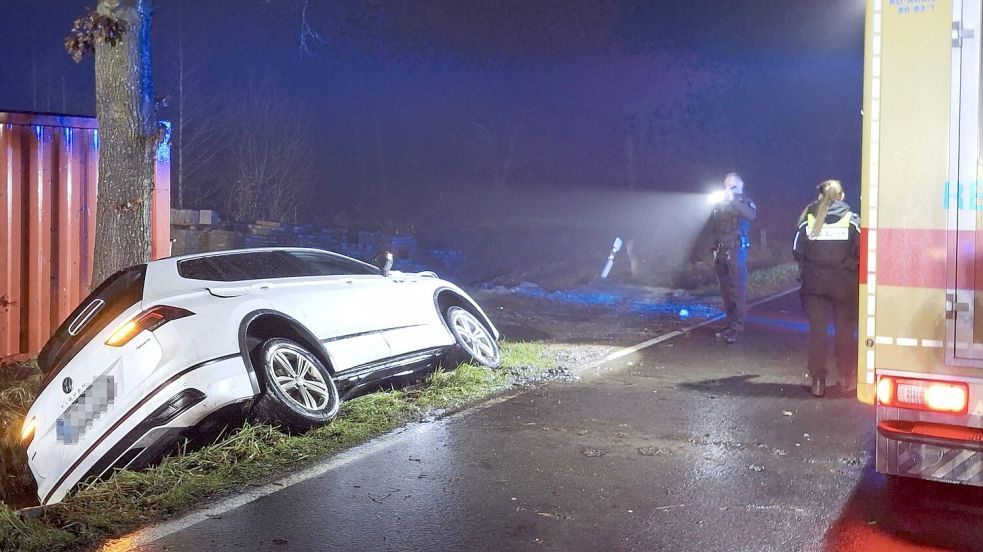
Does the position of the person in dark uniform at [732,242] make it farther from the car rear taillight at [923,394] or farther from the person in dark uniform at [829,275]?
the car rear taillight at [923,394]

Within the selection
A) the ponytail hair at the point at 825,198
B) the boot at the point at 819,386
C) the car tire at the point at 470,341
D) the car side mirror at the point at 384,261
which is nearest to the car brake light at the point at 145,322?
the car side mirror at the point at 384,261

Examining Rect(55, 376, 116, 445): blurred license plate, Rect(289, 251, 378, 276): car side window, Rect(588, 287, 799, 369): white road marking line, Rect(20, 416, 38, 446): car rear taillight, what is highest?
Rect(289, 251, 378, 276): car side window

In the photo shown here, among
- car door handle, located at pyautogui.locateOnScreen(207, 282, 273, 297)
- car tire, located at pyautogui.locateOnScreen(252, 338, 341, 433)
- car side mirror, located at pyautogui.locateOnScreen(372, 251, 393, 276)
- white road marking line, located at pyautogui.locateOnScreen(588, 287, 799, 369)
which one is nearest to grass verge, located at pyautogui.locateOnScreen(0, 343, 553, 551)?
car tire, located at pyautogui.locateOnScreen(252, 338, 341, 433)

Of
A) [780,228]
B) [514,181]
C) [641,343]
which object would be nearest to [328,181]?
[514,181]

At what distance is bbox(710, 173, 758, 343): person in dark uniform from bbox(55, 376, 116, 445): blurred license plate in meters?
7.41

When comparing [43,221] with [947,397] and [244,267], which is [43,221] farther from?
[947,397]

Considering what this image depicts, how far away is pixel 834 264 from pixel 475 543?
14.9 ft

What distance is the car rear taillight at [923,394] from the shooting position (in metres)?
4.06

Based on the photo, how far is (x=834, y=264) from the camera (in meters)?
→ 7.39

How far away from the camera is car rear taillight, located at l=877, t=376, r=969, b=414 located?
4059mm

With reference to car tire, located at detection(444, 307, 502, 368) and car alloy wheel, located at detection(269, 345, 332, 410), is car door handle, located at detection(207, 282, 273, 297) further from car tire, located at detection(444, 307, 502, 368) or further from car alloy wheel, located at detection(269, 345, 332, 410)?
car tire, located at detection(444, 307, 502, 368)

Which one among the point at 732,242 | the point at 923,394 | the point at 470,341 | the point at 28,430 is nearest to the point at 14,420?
the point at 28,430

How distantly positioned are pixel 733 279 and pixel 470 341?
3.91 metres

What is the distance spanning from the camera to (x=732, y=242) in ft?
34.5
